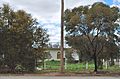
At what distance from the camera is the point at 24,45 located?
1314 inches

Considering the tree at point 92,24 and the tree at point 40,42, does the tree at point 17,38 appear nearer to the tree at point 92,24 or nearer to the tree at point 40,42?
the tree at point 40,42

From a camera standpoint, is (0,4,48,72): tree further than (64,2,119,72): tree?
Yes

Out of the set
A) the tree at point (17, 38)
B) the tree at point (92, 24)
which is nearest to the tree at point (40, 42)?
the tree at point (17, 38)

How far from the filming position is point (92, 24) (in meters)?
31.6

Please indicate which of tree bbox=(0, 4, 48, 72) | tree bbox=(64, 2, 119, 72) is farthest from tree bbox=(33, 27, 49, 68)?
tree bbox=(64, 2, 119, 72)

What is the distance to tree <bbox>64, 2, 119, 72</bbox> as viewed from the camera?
31266 millimetres

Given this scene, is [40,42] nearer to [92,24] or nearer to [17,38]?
[17,38]

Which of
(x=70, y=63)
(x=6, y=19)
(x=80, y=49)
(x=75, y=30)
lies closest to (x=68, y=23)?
(x=75, y=30)

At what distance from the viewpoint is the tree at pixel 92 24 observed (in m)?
31.3

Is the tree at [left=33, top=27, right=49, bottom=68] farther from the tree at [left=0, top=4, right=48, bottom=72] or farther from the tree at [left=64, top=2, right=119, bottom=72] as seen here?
the tree at [left=64, top=2, right=119, bottom=72]

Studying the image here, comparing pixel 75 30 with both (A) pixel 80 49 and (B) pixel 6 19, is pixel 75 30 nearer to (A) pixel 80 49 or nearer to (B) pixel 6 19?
(A) pixel 80 49

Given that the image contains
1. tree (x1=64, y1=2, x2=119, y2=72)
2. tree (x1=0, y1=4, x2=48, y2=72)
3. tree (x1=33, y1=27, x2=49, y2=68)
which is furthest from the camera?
tree (x1=33, y1=27, x2=49, y2=68)

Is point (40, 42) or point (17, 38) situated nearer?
point (17, 38)

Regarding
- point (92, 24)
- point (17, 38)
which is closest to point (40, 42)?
point (17, 38)
